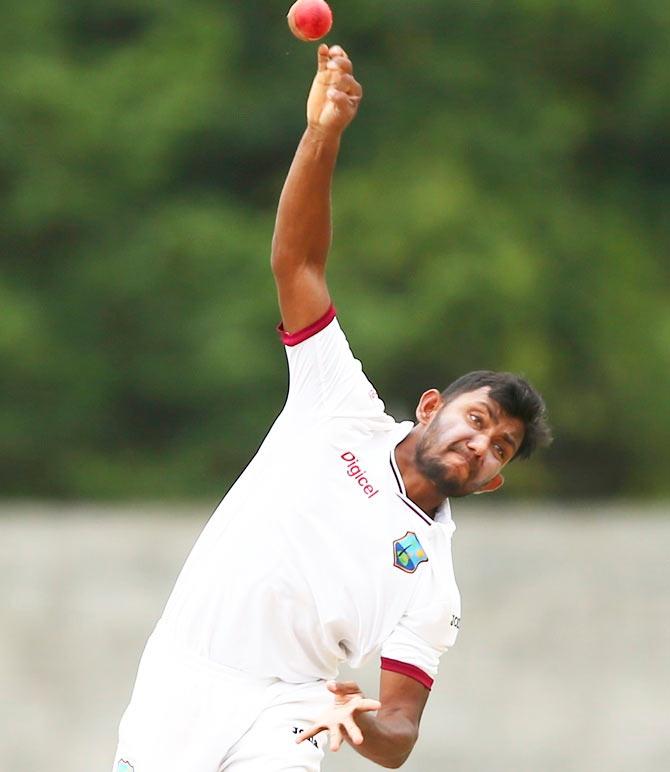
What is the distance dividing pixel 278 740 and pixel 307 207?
1404 mm

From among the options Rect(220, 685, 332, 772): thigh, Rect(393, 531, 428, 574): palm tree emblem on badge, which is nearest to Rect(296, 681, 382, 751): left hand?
Rect(220, 685, 332, 772): thigh

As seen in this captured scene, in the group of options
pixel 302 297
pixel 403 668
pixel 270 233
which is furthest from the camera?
pixel 270 233

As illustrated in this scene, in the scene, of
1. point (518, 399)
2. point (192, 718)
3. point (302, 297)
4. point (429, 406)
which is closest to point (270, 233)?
point (429, 406)

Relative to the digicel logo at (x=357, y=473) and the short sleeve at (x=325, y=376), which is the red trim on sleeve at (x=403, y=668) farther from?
the short sleeve at (x=325, y=376)

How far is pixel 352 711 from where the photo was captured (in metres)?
3.99

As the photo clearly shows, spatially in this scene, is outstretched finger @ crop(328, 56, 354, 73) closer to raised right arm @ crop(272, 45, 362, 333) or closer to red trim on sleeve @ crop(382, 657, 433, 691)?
raised right arm @ crop(272, 45, 362, 333)

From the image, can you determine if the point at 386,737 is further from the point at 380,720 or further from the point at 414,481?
the point at 414,481

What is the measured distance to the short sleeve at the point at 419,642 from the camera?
4562 millimetres

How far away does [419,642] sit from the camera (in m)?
4.58

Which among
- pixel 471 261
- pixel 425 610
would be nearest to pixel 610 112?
pixel 471 261

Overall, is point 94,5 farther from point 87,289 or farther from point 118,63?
point 87,289

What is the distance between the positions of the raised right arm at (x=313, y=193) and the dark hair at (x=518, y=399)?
547 millimetres

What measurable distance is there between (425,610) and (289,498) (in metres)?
0.49

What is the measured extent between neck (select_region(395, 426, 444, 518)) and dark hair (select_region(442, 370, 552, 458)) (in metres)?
0.17
